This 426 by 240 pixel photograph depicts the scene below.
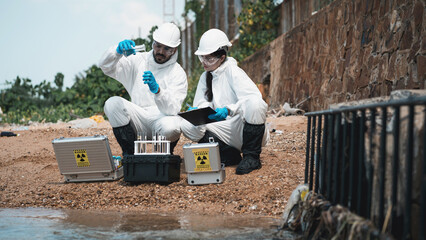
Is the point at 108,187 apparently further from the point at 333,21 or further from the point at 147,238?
the point at 333,21

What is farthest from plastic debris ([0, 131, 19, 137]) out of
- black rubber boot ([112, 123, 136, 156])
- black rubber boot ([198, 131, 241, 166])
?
black rubber boot ([198, 131, 241, 166])

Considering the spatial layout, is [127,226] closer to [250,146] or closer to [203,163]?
[203,163]

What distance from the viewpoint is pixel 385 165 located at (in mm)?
2400

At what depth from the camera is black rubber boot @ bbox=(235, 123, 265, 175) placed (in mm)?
4950

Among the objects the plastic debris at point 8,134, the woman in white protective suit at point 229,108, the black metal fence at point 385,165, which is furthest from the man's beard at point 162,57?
the plastic debris at point 8,134

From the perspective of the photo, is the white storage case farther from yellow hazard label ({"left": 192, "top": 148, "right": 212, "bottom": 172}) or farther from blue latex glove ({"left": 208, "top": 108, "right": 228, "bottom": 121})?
blue latex glove ({"left": 208, "top": 108, "right": 228, "bottom": 121})

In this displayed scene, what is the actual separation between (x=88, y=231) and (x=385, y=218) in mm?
1900

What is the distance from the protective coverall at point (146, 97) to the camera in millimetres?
5191

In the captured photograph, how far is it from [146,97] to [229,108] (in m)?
0.99

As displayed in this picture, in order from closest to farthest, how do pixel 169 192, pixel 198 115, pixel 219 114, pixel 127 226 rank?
1. pixel 127 226
2. pixel 169 192
3. pixel 198 115
4. pixel 219 114

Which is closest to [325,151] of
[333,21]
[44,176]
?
[44,176]

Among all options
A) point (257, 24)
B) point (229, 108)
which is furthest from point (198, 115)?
point (257, 24)

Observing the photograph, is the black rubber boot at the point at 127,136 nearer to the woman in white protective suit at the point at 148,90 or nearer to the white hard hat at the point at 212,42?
the woman in white protective suit at the point at 148,90

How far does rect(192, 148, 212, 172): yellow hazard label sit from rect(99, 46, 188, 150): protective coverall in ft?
2.05
